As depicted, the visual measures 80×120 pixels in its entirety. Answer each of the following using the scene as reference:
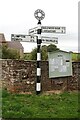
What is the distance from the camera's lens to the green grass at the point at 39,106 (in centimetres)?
843

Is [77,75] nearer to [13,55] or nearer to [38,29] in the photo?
[38,29]

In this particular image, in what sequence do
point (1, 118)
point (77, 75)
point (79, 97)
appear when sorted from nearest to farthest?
point (1, 118), point (79, 97), point (77, 75)

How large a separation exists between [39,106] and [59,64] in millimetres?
3775

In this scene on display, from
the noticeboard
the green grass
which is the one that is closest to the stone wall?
the noticeboard

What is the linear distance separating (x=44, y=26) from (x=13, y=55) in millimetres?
10888

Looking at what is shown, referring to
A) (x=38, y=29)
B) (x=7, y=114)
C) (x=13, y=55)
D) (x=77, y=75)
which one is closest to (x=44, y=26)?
(x=38, y=29)

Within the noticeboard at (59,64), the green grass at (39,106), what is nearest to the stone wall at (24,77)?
the noticeboard at (59,64)

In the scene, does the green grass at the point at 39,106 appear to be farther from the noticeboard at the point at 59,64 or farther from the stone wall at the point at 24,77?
the noticeboard at the point at 59,64

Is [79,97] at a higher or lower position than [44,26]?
lower

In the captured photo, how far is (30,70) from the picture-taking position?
41.6 feet

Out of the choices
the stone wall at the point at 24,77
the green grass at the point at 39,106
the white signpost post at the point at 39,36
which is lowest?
the green grass at the point at 39,106

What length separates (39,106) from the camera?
31.3ft

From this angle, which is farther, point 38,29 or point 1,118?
point 38,29

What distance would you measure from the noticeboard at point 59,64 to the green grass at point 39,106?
1.40 meters
